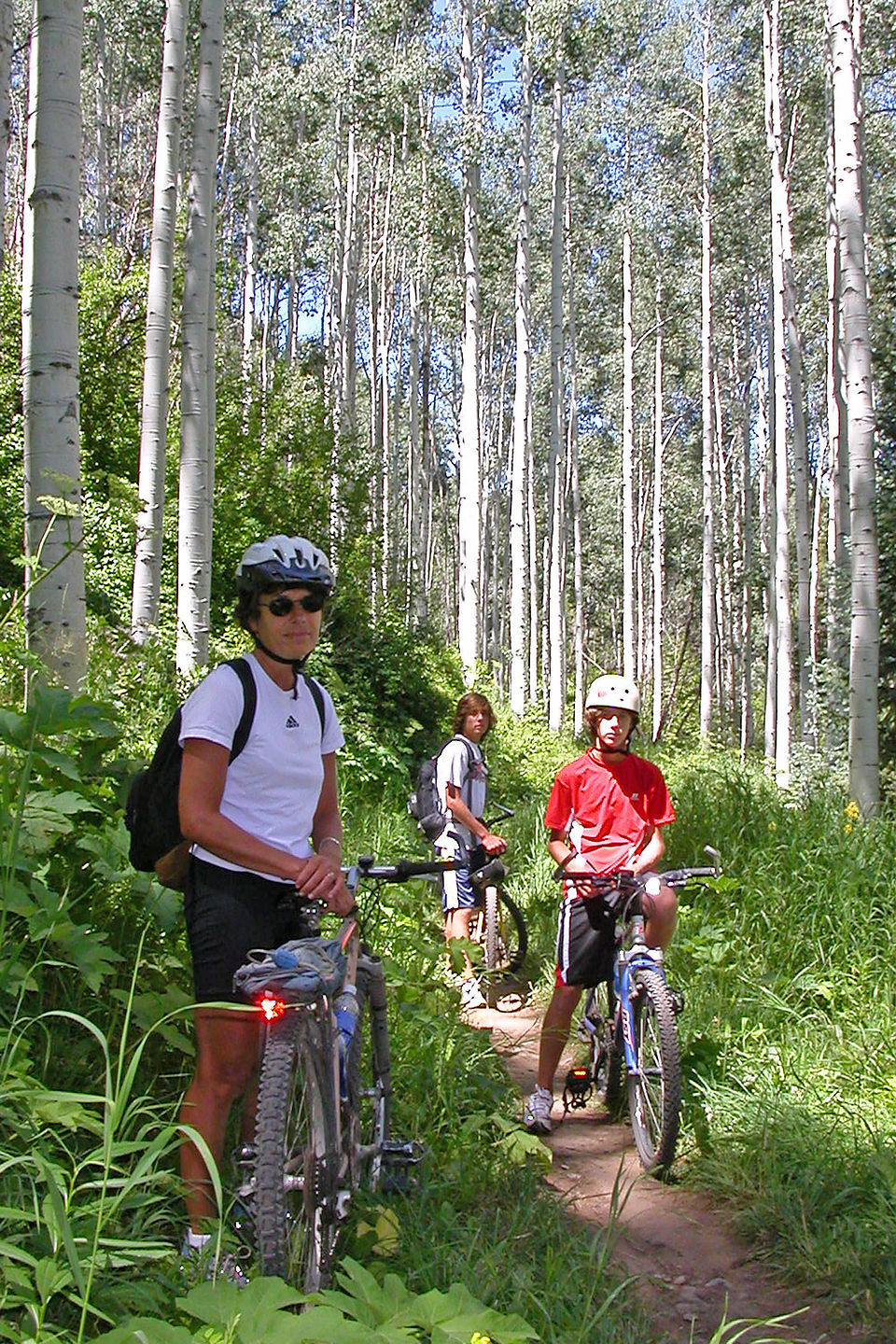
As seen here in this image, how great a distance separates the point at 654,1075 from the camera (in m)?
4.54

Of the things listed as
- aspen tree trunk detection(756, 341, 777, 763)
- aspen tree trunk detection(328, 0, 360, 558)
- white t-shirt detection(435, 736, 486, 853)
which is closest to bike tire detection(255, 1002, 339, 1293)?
white t-shirt detection(435, 736, 486, 853)

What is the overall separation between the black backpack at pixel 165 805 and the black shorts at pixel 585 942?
224 cm

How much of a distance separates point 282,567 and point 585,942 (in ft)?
8.04

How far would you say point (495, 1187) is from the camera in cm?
398

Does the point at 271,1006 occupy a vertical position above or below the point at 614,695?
below

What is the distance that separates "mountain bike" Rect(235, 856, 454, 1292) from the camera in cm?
254

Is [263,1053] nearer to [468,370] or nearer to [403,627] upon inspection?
[403,627]

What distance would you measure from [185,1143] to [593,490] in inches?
1704

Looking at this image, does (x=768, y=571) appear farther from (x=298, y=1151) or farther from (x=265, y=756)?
(x=298, y=1151)

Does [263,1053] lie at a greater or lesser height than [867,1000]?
greater

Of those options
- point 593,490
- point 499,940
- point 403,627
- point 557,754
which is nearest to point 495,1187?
point 499,940

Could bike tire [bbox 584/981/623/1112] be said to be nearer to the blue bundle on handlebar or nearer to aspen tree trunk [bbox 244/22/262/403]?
the blue bundle on handlebar

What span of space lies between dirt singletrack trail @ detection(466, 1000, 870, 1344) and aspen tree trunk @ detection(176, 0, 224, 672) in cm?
514

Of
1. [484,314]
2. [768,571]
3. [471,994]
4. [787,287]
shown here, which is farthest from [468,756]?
[484,314]
